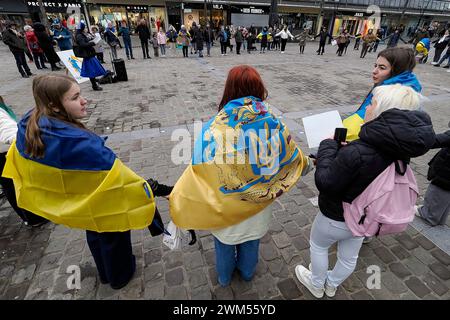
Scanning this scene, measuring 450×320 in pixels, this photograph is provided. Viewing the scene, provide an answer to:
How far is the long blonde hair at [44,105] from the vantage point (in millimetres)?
1547

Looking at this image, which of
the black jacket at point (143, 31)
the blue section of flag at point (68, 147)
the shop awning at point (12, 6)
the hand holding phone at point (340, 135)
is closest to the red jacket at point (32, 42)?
the black jacket at point (143, 31)

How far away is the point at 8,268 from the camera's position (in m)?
2.59

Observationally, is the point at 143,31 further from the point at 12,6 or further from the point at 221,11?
the point at 12,6

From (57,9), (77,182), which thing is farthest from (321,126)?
(57,9)

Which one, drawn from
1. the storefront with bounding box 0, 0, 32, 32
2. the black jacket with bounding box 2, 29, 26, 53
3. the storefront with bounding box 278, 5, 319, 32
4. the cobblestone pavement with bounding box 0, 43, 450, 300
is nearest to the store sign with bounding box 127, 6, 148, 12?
the storefront with bounding box 0, 0, 32, 32

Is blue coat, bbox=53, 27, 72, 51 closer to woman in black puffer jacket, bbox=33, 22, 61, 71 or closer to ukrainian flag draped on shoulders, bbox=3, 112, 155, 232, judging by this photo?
woman in black puffer jacket, bbox=33, 22, 61, 71

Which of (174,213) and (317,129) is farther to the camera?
(317,129)

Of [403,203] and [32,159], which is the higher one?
[32,159]

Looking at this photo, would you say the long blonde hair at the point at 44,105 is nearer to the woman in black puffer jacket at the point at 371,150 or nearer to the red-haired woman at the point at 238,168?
the red-haired woman at the point at 238,168

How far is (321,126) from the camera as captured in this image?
2.06m

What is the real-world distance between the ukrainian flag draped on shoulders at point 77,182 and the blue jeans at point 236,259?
0.73m
